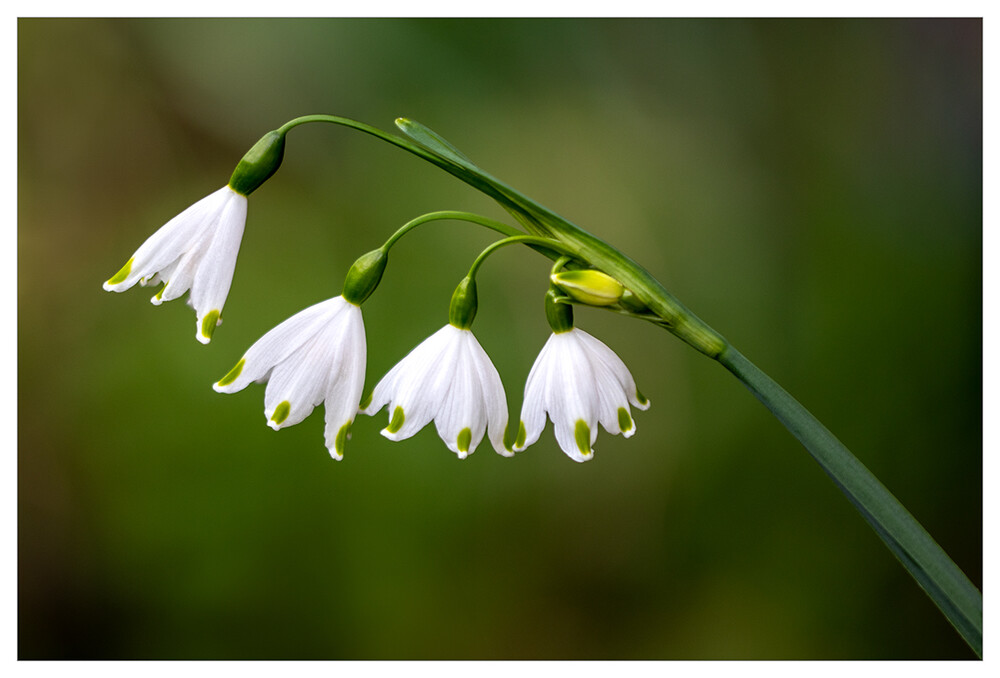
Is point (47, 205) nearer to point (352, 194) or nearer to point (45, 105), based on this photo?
point (45, 105)

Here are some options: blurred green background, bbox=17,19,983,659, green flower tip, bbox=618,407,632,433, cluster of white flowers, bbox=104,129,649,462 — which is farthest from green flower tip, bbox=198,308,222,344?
blurred green background, bbox=17,19,983,659

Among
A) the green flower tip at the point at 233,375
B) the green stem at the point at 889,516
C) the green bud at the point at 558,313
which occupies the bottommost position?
the green stem at the point at 889,516

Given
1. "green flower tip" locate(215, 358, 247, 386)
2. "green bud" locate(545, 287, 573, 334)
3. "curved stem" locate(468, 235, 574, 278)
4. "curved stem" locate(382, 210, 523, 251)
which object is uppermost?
"curved stem" locate(382, 210, 523, 251)

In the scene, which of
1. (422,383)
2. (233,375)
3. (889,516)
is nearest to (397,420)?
(422,383)

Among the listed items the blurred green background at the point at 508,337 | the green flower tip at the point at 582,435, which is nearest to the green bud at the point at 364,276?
the green flower tip at the point at 582,435

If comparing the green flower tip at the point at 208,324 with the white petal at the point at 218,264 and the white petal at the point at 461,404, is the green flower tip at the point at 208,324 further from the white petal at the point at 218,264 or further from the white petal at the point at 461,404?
the white petal at the point at 461,404

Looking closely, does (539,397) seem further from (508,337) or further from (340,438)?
(508,337)

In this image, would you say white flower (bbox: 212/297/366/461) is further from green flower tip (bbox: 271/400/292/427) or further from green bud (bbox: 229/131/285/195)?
green bud (bbox: 229/131/285/195)
